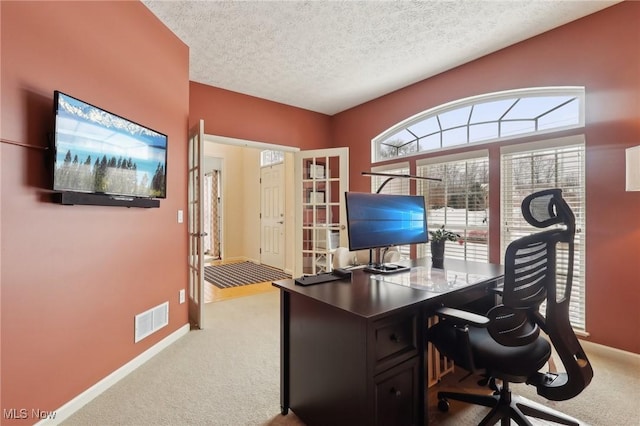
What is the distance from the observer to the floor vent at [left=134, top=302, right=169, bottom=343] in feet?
7.51

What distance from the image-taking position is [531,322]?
141 centimetres

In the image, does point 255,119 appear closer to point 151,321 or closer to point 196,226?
point 196,226

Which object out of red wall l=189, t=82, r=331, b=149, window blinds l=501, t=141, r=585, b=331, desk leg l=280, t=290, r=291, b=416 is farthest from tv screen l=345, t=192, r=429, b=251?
red wall l=189, t=82, r=331, b=149

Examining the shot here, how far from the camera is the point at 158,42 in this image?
2537mm

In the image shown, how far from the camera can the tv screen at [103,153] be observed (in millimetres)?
1623

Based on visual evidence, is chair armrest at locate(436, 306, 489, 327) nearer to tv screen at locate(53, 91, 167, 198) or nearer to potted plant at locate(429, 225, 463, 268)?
potted plant at locate(429, 225, 463, 268)

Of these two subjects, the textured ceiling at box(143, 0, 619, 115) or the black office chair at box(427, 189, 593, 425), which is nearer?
the black office chair at box(427, 189, 593, 425)

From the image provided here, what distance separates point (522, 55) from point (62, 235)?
405 centimetres

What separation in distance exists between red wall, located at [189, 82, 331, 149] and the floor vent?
Result: 7.45ft

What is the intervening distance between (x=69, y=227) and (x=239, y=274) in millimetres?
3745

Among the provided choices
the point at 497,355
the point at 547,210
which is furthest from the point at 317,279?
the point at 547,210

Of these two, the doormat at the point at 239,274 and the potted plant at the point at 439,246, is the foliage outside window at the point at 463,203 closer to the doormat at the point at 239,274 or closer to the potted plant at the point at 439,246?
the potted plant at the point at 439,246

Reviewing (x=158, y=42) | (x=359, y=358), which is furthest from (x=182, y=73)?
(x=359, y=358)

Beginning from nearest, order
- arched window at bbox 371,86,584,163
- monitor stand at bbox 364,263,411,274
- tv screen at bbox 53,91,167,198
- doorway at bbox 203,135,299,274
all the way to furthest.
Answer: tv screen at bbox 53,91,167,198 < monitor stand at bbox 364,263,411,274 < arched window at bbox 371,86,584,163 < doorway at bbox 203,135,299,274
